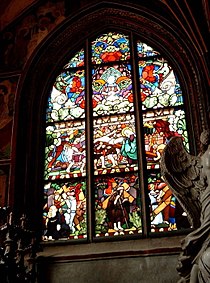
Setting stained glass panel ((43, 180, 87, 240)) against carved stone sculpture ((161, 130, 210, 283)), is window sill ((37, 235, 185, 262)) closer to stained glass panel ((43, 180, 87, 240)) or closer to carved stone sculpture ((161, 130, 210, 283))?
stained glass panel ((43, 180, 87, 240))

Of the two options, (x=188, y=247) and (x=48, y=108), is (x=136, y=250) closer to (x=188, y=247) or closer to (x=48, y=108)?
(x=188, y=247)

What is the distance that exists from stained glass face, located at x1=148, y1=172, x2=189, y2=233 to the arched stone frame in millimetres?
648

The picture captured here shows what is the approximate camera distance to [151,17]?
26.7 ft

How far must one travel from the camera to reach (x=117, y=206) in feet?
22.8

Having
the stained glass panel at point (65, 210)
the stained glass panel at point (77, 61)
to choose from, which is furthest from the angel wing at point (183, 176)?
the stained glass panel at point (77, 61)

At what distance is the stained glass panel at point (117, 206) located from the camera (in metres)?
6.80

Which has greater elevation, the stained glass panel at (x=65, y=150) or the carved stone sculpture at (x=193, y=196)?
the stained glass panel at (x=65, y=150)

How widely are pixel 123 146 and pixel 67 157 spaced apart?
0.73m

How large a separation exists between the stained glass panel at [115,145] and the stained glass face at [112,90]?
0.14 meters

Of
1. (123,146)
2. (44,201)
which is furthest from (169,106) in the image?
(44,201)

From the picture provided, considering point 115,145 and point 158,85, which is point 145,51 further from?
point 115,145

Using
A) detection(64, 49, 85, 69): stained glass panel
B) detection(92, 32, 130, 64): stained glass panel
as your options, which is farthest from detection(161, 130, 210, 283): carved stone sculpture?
detection(64, 49, 85, 69): stained glass panel

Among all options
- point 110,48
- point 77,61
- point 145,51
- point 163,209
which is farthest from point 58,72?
point 163,209

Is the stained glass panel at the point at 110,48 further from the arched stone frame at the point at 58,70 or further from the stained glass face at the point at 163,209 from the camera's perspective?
the stained glass face at the point at 163,209
